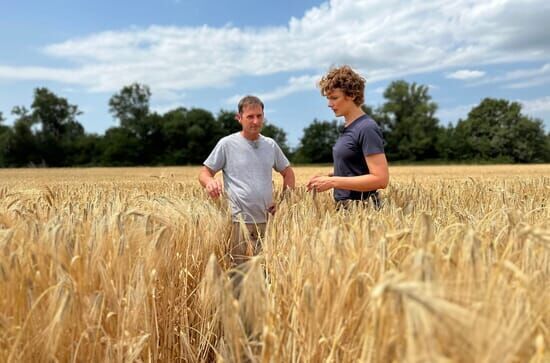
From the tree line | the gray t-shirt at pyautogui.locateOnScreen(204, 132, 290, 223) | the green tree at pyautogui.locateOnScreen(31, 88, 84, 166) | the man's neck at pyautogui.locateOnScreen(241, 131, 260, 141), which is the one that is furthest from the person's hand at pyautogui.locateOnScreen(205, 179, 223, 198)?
the green tree at pyautogui.locateOnScreen(31, 88, 84, 166)

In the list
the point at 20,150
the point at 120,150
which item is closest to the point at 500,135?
the point at 120,150

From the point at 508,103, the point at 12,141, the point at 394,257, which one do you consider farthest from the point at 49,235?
the point at 508,103

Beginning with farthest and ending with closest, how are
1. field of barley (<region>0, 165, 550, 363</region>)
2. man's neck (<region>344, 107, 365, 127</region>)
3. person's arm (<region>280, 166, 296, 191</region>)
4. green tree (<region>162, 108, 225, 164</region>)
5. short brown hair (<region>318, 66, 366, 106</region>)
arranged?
1. green tree (<region>162, 108, 225, 164</region>)
2. person's arm (<region>280, 166, 296, 191</region>)
3. man's neck (<region>344, 107, 365, 127</region>)
4. short brown hair (<region>318, 66, 366, 106</region>)
5. field of barley (<region>0, 165, 550, 363</region>)

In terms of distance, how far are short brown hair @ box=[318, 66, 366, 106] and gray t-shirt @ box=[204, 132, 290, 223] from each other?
67 centimetres

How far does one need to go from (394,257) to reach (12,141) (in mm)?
48505

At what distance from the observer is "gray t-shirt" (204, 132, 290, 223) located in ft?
10.1

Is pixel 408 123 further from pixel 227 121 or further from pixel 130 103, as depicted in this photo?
pixel 130 103

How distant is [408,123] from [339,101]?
4748 centimetres

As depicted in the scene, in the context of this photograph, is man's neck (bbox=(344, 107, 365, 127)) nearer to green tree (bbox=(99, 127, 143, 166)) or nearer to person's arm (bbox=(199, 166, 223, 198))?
person's arm (bbox=(199, 166, 223, 198))

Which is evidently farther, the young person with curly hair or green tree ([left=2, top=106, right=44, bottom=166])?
green tree ([left=2, top=106, right=44, bottom=166])

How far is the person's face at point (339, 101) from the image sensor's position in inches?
110

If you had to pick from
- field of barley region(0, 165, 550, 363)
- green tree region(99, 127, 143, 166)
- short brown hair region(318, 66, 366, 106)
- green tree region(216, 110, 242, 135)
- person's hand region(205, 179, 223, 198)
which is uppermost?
green tree region(216, 110, 242, 135)

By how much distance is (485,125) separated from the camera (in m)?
48.1

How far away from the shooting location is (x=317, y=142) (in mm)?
45656
